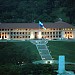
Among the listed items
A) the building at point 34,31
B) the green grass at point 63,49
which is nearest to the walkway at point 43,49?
the green grass at point 63,49

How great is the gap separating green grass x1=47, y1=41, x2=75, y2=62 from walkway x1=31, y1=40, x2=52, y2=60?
740 millimetres

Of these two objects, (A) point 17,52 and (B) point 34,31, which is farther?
(B) point 34,31

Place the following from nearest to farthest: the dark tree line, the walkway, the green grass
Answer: the walkway, the green grass, the dark tree line

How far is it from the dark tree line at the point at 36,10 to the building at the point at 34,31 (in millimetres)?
11502

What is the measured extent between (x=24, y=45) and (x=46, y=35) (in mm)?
10685

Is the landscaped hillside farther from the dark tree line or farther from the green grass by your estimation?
the dark tree line

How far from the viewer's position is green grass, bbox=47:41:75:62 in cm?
6008

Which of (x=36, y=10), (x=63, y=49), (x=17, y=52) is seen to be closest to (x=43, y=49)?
(x=63, y=49)

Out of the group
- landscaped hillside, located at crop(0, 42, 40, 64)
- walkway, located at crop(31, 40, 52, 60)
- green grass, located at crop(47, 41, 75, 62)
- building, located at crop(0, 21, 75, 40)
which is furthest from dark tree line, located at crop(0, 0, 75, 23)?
landscaped hillside, located at crop(0, 42, 40, 64)

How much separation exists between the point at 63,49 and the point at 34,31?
1204cm

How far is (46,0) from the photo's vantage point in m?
100

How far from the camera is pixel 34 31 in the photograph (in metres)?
74.4

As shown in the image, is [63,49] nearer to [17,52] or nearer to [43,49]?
[43,49]

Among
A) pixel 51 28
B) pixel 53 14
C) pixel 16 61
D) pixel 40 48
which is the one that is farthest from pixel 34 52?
pixel 53 14
